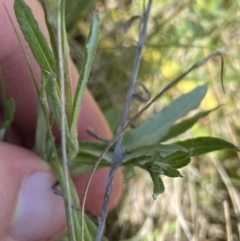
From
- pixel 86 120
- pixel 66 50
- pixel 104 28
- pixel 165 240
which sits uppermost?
pixel 66 50

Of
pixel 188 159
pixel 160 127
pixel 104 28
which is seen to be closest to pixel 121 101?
pixel 104 28

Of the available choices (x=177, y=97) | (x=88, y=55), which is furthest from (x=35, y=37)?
(x=177, y=97)

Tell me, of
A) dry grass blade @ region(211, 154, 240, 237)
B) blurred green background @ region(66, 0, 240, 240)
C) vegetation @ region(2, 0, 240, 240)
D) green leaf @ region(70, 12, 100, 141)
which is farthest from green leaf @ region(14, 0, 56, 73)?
dry grass blade @ region(211, 154, 240, 237)

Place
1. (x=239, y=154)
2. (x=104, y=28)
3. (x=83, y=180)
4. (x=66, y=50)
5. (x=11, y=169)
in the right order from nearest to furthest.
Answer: (x=66, y=50)
(x=11, y=169)
(x=83, y=180)
(x=239, y=154)
(x=104, y=28)

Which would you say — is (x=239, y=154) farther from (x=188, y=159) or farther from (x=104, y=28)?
(x=188, y=159)

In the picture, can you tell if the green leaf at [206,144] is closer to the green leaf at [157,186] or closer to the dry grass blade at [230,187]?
the green leaf at [157,186]

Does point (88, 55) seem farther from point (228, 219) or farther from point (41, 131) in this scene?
point (228, 219)
